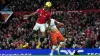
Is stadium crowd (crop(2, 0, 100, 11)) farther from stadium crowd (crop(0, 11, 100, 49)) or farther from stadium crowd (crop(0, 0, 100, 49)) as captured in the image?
stadium crowd (crop(0, 11, 100, 49))

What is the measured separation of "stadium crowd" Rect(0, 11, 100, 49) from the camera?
2864 cm

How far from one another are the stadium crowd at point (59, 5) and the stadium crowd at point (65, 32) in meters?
1.43

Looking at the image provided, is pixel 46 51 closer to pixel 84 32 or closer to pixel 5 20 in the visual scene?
pixel 84 32

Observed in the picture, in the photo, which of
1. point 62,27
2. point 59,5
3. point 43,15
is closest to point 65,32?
point 62,27

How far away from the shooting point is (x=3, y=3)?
46.5m

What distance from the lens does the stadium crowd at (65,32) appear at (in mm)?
28641

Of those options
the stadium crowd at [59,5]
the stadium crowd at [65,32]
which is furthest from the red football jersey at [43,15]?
the stadium crowd at [59,5]

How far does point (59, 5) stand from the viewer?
40.0m

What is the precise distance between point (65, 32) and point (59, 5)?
8931mm

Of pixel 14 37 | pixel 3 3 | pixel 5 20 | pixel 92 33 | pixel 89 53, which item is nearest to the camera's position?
pixel 89 53

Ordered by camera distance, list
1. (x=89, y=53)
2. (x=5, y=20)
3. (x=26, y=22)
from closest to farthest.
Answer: (x=89, y=53) < (x=26, y=22) < (x=5, y=20)

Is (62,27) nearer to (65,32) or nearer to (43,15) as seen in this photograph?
(65,32)

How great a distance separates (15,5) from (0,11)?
96.7 inches

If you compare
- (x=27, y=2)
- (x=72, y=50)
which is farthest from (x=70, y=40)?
(x=27, y=2)
